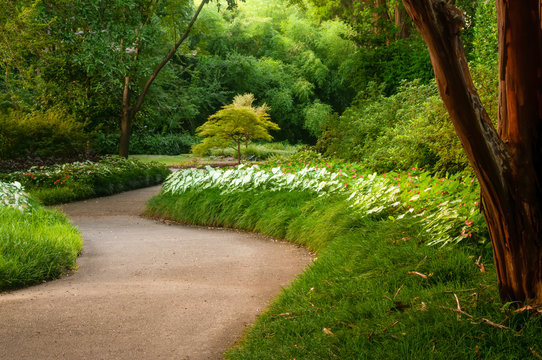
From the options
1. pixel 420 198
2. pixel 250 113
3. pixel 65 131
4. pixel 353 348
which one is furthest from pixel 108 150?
pixel 353 348

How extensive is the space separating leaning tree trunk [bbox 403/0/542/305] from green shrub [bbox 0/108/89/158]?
1340 cm

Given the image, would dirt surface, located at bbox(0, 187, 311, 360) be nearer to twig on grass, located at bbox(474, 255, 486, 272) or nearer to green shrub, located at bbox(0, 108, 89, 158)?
twig on grass, located at bbox(474, 255, 486, 272)

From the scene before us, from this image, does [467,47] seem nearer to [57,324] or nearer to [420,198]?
[420,198]

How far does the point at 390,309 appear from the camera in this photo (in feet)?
10.2

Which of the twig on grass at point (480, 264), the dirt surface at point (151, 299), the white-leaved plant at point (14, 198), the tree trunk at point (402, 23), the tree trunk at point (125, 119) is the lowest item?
the dirt surface at point (151, 299)

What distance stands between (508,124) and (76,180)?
435 inches

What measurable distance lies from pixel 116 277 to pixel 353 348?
3.20m

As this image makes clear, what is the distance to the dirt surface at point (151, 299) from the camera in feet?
10.9

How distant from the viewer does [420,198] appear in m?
5.10

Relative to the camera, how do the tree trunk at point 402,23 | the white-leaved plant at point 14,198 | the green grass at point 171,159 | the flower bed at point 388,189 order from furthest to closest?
the green grass at point 171,159 → the tree trunk at point 402,23 → the white-leaved plant at point 14,198 → the flower bed at point 388,189

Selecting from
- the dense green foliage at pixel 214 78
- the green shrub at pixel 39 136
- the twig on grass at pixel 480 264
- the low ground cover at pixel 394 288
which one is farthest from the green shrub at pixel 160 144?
the twig on grass at pixel 480 264

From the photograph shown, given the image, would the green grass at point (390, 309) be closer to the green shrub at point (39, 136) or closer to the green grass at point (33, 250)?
the green grass at point (33, 250)

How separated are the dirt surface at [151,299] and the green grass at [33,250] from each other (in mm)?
162

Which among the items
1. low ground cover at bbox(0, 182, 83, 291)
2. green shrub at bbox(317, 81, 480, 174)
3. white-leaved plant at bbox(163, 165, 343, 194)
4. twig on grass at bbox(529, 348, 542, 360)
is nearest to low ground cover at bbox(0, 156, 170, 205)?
white-leaved plant at bbox(163, 165, 343, 194)
